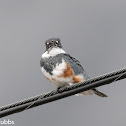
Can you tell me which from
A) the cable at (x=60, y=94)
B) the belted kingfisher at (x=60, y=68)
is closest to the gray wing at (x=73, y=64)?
the belted kingfisher at (x=60, y=68)

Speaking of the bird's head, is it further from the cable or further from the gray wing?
the cable

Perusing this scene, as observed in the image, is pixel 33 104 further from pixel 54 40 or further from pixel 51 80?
pixel 54 40

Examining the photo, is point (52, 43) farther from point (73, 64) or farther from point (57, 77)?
point (57, 77)

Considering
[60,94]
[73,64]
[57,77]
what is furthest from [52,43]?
[60,94]

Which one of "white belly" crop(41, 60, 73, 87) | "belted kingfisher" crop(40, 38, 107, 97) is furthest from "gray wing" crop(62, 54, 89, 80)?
"white belly" crop(41, 60, 73, 87)

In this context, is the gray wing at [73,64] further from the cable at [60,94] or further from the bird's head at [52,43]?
the cable at [60,94]
